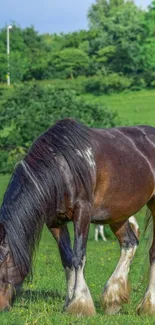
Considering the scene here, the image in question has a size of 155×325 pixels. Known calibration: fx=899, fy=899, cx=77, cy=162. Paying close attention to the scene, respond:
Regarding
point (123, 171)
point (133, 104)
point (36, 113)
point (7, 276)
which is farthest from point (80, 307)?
point (133, 104)

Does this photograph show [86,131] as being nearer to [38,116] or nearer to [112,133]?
[112,133]

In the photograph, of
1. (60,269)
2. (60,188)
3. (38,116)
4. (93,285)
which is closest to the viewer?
(60,188)

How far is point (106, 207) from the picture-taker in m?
8.02

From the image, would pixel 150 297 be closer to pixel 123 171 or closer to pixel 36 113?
pixel 123 171

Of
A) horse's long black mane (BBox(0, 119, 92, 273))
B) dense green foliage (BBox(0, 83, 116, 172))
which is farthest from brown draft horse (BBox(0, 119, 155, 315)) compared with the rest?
dense green foliage (BBox(0, 83, 116, 172))

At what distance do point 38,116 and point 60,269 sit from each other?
3506cm

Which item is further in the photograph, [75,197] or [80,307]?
[75,197]

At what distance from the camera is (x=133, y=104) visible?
6738 cm

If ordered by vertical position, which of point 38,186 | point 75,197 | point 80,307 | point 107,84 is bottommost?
point 107,84

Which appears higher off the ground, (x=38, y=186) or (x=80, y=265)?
(x=38, y=186)

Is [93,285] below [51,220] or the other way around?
below

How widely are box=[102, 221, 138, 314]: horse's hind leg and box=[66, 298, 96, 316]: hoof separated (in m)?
0.52

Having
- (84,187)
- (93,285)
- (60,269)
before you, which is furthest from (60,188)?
(60,269)

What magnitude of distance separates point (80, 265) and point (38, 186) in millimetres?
786
